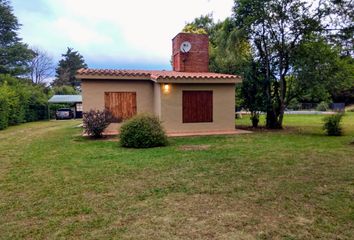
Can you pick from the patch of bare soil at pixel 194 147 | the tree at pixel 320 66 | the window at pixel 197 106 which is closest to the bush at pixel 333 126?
the tree at pixel 320 66

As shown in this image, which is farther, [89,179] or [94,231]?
[89,179]

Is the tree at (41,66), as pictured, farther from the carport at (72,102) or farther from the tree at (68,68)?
the carport at (72,102)

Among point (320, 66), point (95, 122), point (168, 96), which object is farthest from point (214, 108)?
point (95, 122)

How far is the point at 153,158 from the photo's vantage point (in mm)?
8055

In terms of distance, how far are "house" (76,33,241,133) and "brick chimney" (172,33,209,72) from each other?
2.66 m

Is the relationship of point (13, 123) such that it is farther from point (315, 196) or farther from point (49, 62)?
point (49, 62)

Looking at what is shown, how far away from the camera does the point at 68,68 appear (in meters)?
61.0

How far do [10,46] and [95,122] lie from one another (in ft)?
102

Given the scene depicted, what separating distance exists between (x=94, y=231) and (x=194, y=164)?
3.88 meters

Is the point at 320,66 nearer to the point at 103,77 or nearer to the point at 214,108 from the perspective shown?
the point at 214,108

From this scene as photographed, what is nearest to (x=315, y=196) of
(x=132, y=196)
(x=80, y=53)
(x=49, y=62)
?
(x=132, y=196)

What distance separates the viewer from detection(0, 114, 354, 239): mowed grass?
12.0ft

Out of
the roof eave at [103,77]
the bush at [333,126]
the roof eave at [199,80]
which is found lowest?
the bush at [333,126]

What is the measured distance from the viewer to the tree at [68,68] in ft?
197
